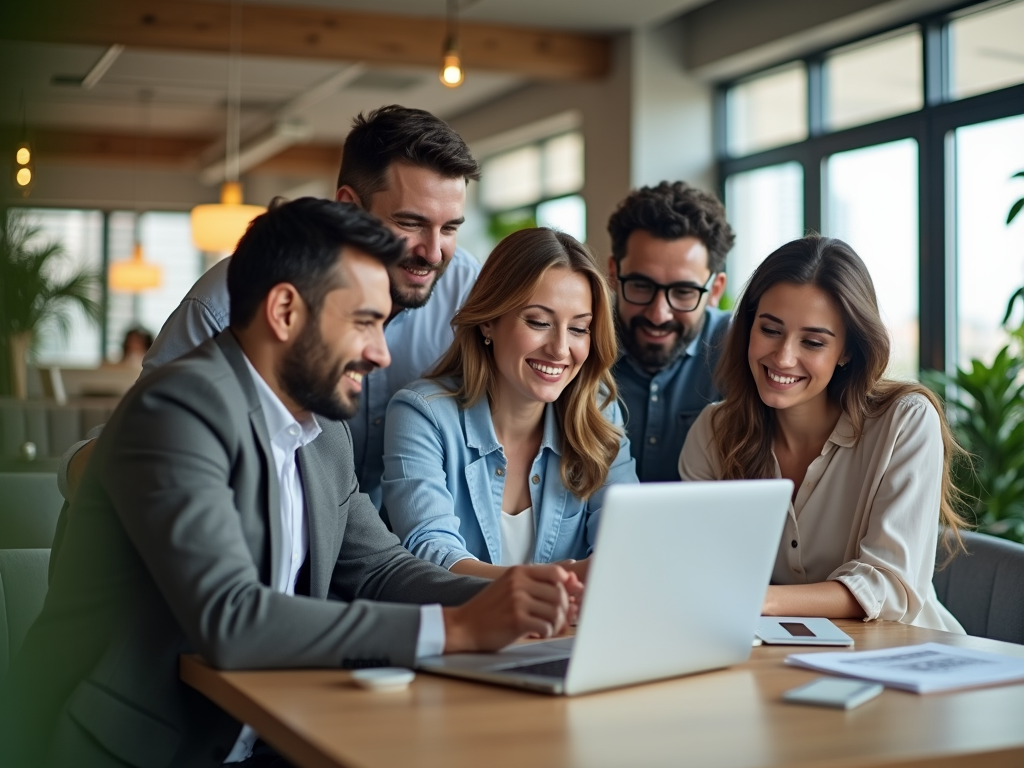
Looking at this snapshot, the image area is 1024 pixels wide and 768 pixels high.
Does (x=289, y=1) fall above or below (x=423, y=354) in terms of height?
above

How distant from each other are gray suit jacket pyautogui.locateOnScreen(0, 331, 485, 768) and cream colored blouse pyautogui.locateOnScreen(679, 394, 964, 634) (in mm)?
1013

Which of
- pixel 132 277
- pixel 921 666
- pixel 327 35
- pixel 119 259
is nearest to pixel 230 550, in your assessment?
pixel 921 666

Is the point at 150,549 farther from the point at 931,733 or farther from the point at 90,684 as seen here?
the point at 931,733

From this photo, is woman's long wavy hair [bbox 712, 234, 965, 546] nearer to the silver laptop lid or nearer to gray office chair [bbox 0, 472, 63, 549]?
the silver laptop lid

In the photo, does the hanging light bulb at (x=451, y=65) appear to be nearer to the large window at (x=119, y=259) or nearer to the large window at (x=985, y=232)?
the large window at (x=985, y=232)

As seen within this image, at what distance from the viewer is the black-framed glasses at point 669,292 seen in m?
2.99

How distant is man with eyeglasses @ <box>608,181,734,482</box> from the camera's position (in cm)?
299

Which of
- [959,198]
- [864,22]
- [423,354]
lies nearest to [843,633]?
[423,354]

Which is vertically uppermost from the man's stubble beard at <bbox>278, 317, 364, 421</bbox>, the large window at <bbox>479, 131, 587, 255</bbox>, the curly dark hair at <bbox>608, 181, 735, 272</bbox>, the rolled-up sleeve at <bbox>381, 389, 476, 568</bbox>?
the large window at <bbox>479, 131, 587, 255</bbox>

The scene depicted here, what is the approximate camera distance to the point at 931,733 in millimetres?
1276

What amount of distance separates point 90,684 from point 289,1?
5919mm

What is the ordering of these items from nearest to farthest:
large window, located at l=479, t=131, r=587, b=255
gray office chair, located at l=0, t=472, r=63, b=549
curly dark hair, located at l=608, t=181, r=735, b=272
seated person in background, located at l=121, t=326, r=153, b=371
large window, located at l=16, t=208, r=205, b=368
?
1. gray office chair, located at l=0, t=472, r=63, b=549
2. curly dark hair, located at l=608, t=181, r=735, b=272
3. large window, located at l=479, t=131, r=587, b=255
4. seated person in background, located at l=121, t=326, r=153, b=371
5. large window, located at l=16, t=208, r=205, b=368

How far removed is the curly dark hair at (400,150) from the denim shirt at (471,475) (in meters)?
0.50

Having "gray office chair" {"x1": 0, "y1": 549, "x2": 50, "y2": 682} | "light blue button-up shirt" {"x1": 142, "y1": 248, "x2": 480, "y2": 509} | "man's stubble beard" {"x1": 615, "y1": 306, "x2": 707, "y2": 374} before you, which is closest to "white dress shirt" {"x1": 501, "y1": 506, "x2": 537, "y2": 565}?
"light blue button-up shirt" {"x1": 142, "y1": 248, "x2": 480, "y2": 509}
